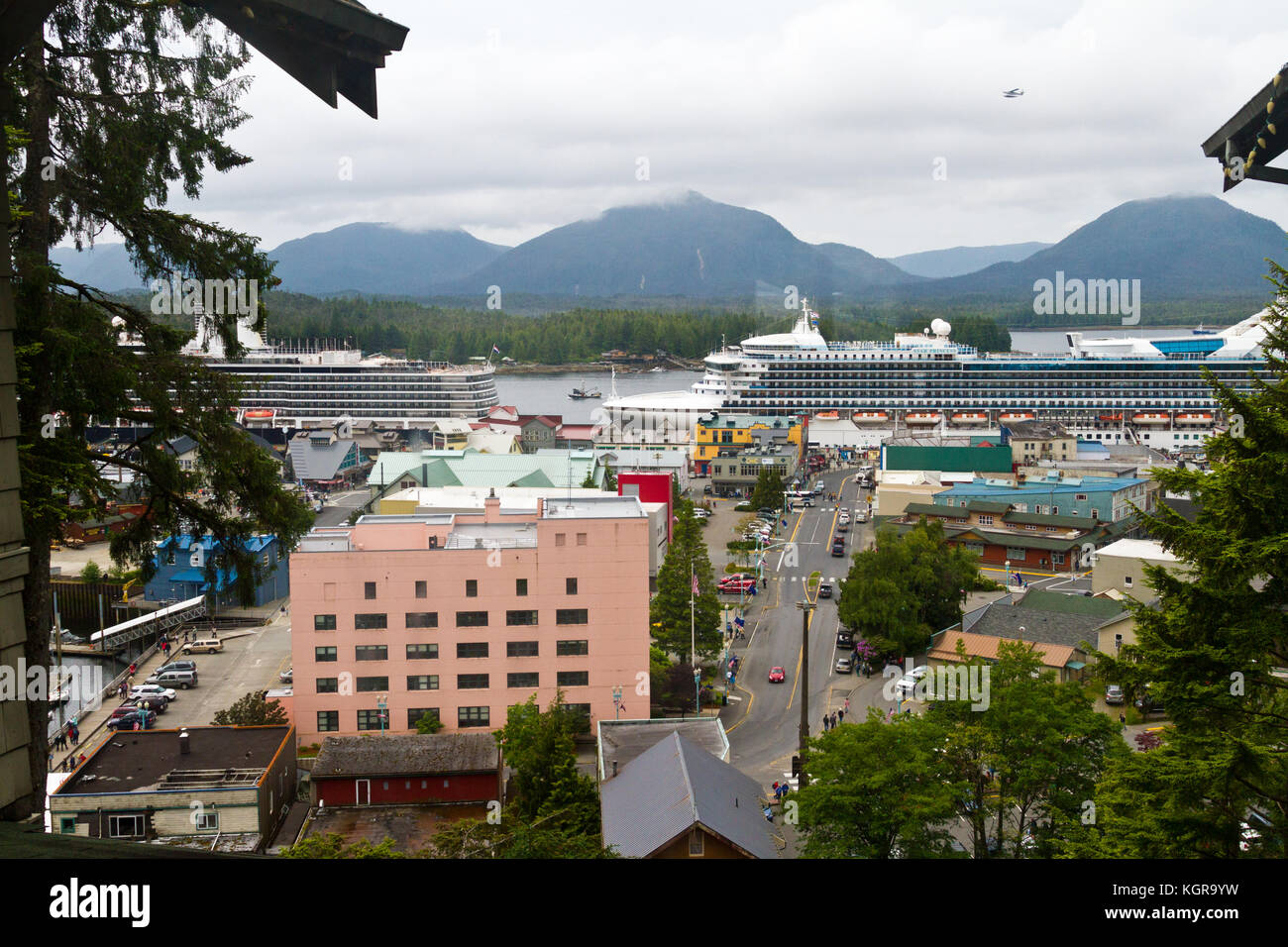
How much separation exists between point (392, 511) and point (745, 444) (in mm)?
17432

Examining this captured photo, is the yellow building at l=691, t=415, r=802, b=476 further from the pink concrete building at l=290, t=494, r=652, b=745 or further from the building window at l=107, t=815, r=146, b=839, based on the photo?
the building window at l=107, t=815, r=146, b=839

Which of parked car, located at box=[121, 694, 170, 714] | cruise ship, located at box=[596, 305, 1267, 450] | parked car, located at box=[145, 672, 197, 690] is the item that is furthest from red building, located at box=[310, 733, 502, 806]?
cruise ship, located at box=[596, 305, 1267, 450]

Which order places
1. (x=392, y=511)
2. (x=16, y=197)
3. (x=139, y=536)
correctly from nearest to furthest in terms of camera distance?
(x=16, y=197)
(x=139, y=536)
(x=392, y=511)

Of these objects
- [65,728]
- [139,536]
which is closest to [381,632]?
[65,728]

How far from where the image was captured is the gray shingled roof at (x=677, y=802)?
754 centimetres

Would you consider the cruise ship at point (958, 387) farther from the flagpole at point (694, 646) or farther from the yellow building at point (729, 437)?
the flagpole at point (694, 646)

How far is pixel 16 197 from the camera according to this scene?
4.21 metres

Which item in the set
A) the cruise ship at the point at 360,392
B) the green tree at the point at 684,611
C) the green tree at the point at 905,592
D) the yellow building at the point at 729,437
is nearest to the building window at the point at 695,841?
the green tree at the point at 684,611

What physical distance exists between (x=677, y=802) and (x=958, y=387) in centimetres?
4138

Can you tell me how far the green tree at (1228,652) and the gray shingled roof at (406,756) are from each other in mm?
7454

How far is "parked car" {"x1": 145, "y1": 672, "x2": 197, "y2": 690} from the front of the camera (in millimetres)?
16672

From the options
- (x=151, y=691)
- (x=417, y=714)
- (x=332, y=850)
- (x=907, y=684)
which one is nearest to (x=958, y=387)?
(x=907, y=684)
